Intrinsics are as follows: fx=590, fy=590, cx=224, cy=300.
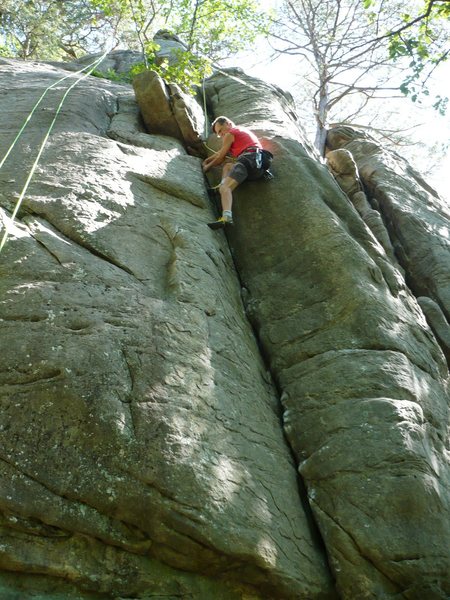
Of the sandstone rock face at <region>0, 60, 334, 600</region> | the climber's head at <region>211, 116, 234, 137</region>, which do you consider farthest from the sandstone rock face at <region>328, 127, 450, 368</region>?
→ the sandstone rock face at <region>0, 60, 334, 600</region>

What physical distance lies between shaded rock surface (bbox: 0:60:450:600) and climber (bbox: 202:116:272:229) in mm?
310

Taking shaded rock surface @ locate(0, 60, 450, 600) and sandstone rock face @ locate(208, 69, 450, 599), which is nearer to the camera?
shaded rock surface @ locate(0, 60, 450, 600)

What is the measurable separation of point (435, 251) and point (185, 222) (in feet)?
14.8

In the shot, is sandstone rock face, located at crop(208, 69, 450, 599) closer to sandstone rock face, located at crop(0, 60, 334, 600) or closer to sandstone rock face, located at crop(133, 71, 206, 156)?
sandstone rock face, located at crop(0, 60, 334, 600)

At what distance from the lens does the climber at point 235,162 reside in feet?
26.5

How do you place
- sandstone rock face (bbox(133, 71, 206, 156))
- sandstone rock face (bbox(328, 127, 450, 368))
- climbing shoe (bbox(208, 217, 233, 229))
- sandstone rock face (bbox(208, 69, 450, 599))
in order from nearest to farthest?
sandstone rock face (bbox(208, 69, 450, 599)) → climbing shoe (bbox(208, 217, 233, 229)) → sandstone rock face (bbox(328, 127, 450, 368)) → sandstone rock face (bbox(133, 71, 206, 156))

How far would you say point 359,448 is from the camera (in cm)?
537

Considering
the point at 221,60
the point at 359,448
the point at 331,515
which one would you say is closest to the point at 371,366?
the point at 359,448

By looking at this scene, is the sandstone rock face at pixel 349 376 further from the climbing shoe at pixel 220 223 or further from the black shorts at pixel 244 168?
the climbing shoe at pixel 220 223

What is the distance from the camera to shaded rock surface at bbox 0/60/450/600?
4.36 metres

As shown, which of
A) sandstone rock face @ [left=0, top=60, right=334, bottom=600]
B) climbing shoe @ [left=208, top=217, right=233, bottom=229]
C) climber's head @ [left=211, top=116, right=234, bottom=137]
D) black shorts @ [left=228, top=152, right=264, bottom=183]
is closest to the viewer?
sandstone rock face @ [left=0, top=60, right=334, bottom=600]

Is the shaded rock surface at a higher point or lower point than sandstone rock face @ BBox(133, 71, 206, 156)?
lower

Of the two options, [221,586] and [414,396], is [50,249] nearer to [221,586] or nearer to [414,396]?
[221,586]

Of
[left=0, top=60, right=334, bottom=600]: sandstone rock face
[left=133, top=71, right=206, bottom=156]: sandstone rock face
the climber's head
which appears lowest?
[left=0, top=60, right=334, bottom=600]: sandstone rock face
